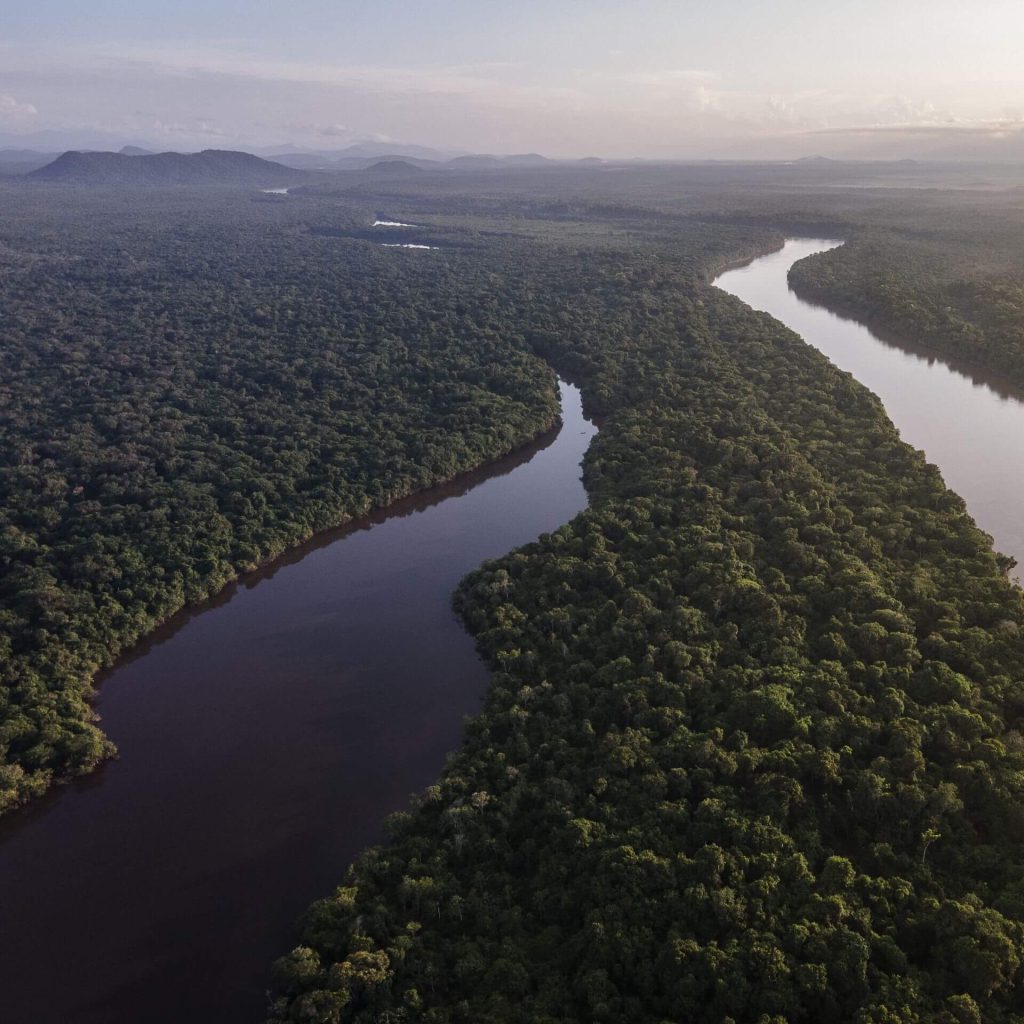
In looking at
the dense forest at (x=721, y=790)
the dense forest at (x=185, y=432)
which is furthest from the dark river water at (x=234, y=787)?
the dense forest at (x=721, y=790)

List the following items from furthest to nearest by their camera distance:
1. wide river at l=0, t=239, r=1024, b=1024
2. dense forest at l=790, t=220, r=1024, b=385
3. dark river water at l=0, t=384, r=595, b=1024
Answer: dense forest at l=790, t=220, r=1024, b=385, wide river at l=0, t=239, r=1024, b=1024, dark river water at l=0, t=384, r=595, b=1024

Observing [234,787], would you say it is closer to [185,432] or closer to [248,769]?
[248,769]

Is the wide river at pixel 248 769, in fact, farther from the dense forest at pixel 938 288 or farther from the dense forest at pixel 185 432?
the dense forest at pixel 938 288

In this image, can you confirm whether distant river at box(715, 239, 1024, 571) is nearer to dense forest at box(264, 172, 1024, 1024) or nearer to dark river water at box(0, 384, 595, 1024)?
dense forest at box(264, 172, 1024, 1024)

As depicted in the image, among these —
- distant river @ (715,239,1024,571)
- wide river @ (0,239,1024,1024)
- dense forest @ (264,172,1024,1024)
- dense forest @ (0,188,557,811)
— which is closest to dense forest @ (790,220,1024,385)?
distant river @ (715,239,1024,571)

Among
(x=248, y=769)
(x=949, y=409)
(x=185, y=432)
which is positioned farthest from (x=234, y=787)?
(x=949, y=409)

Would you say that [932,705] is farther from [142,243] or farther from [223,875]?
[142,243]

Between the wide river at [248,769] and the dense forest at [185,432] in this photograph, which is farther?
the dense forest at [185,432]
